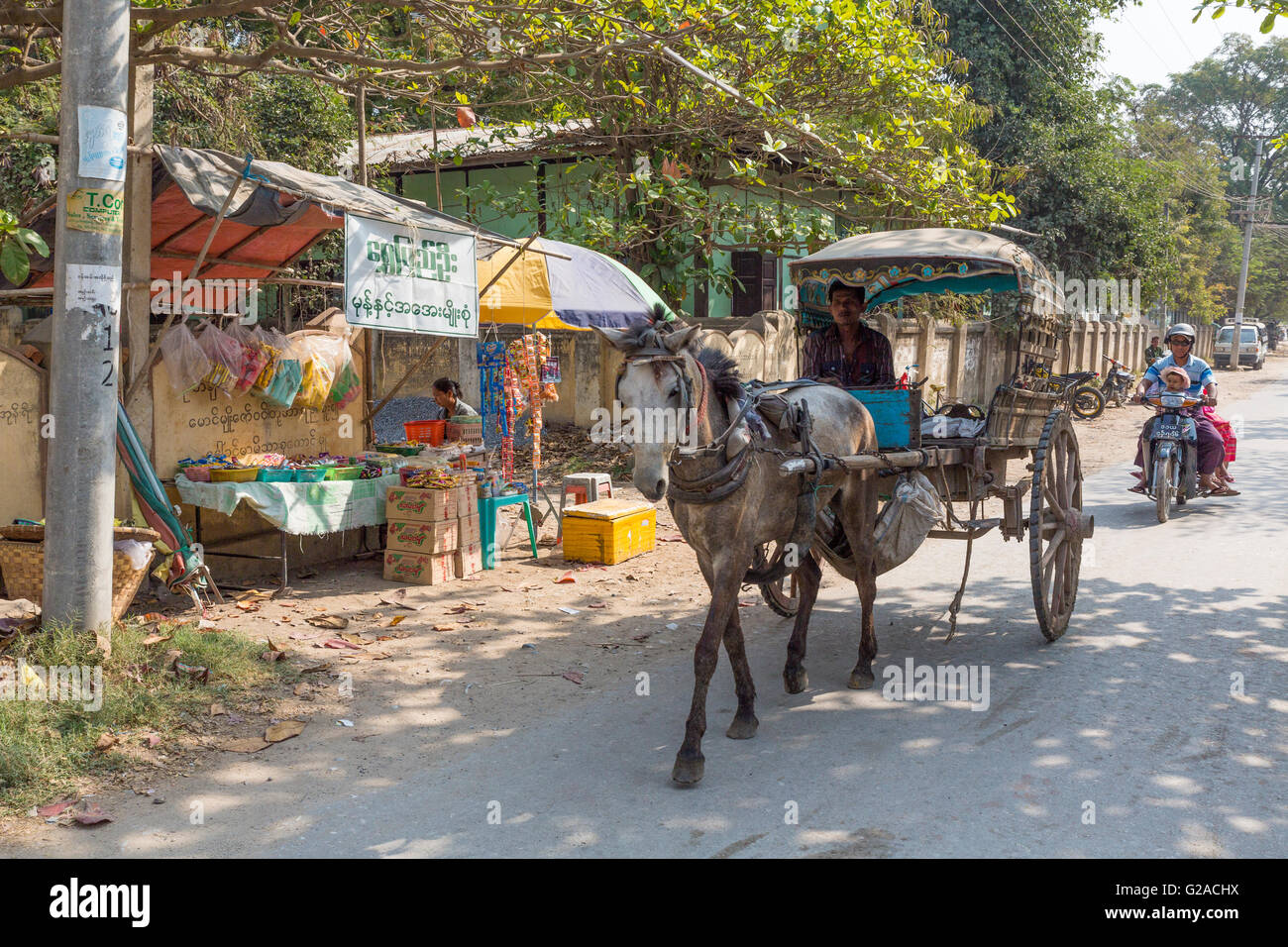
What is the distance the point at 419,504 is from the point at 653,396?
4.22 metres

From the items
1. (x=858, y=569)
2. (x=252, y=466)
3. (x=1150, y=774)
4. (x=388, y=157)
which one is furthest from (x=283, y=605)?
(x=388, y=157)

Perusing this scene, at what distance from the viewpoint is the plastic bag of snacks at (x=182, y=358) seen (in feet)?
24.4

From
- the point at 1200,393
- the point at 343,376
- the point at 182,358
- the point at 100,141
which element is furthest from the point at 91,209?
the point at 1200,393

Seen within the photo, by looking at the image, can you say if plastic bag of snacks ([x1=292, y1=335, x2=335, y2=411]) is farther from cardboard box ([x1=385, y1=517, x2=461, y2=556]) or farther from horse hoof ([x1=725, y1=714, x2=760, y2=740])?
horse hoof ([x1=725, y1=714, x2=760, y2=740])

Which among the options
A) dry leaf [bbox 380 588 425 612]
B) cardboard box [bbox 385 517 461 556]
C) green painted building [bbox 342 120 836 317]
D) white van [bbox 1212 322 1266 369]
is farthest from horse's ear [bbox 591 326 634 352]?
white van [bbox 1212 322 1266 369]

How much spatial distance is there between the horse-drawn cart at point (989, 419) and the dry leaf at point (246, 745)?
3.05 meters

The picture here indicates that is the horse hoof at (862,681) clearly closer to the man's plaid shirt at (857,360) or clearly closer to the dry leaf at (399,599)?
the man's plaid shirt at (857,360)

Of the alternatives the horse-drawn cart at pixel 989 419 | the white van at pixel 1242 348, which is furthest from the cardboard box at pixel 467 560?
the white van at pixel 1242 348

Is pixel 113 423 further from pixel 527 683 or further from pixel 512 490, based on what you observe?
pixel 512 490

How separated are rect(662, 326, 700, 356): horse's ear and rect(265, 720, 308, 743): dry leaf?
282 centimetres

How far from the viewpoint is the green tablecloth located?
24.9 ft

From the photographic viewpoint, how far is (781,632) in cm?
718

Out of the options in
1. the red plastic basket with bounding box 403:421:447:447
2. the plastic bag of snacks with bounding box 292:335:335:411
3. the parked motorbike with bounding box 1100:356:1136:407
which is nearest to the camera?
the plastic bag of snacks with bounding box 292:335:335:411

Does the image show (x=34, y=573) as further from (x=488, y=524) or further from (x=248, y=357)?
(x=488, y=524)
